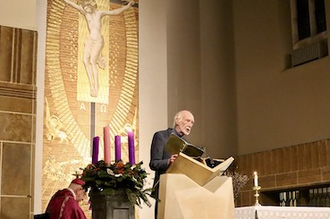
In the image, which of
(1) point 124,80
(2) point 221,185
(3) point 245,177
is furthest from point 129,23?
(2) point 221,185

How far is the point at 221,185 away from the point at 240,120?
23.1ft

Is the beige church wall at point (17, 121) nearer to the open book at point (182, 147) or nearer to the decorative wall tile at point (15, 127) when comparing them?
the decorative wall tile at point (15, 127)

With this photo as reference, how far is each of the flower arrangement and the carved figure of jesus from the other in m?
6.08

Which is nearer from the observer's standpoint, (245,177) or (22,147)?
(22,147)

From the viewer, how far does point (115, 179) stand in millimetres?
4074

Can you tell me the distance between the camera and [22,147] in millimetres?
4031

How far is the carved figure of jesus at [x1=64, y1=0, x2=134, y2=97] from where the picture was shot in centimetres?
1027

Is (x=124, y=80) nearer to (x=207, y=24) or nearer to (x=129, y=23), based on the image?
(x=129, y=23)

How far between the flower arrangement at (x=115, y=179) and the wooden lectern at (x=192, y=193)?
168 millimetres

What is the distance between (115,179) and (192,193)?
0.57 meters

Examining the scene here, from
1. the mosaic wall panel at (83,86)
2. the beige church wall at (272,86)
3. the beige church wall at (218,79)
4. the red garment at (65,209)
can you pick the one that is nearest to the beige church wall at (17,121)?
the red garment at (65,209)

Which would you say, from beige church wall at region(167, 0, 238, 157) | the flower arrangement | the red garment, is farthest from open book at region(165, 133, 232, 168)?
beige church wall at region(167, 0, 238, 157)

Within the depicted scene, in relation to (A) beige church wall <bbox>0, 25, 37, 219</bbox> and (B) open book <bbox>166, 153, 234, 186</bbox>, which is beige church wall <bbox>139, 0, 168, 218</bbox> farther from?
(A) beige church wall <bbox>0, 25, 37, 219</bbox>

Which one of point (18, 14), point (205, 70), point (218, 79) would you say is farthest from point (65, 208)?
point (218, 79)
